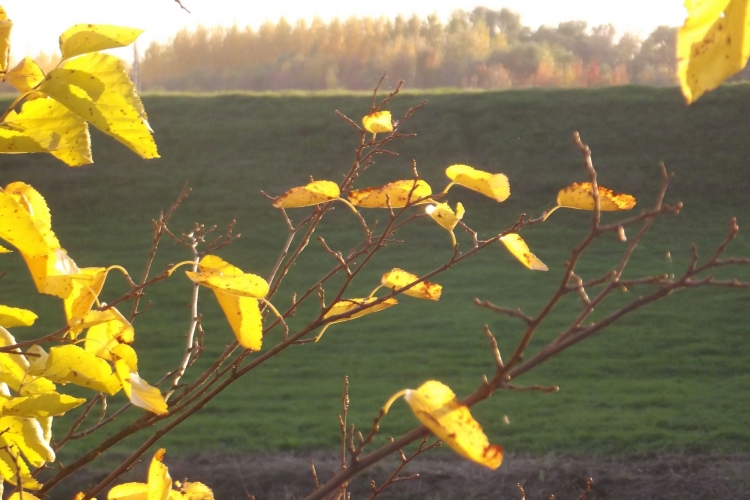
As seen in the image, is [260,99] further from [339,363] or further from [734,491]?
[734,491]

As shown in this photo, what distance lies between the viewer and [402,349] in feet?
16.4

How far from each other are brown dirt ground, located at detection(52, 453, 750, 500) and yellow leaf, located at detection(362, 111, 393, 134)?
2530 mm

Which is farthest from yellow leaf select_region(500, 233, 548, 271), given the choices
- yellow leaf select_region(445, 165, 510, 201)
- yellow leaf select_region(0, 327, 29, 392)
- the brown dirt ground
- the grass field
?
the grass field

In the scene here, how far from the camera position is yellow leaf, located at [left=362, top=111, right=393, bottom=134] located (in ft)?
2.28

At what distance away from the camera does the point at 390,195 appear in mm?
643

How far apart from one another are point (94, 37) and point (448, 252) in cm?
675

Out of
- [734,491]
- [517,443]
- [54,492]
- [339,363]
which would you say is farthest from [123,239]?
[734,491]

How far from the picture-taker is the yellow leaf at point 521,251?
57cm

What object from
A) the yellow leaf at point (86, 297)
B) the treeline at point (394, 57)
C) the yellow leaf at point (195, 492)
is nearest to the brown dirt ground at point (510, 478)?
the yellow leaf at point (195, 492)

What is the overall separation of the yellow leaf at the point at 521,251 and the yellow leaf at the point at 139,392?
253 millimetres

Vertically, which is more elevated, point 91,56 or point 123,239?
point 91,56

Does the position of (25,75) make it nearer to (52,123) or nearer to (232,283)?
(52,123)

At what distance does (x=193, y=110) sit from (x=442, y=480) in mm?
7552

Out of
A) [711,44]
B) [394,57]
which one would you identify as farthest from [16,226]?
[394,57]
